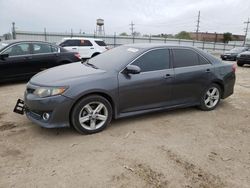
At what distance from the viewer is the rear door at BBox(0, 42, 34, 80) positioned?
23.8ft

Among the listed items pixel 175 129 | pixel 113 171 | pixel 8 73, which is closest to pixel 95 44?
pixel 8 73

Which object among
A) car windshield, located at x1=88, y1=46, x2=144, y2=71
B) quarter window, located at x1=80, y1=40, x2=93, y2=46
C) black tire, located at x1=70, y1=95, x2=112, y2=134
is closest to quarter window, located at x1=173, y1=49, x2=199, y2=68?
car windshield, located at x1=88, y1=46, x2=144, y2=71

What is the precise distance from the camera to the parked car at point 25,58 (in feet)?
23.9

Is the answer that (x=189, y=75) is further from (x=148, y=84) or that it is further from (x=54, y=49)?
(x=54, y=49)

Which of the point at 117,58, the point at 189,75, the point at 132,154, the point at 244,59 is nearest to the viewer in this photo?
the point at 132,154

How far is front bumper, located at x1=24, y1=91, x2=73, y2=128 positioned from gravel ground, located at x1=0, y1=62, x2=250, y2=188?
0.26 meters

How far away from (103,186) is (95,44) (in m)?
11.9

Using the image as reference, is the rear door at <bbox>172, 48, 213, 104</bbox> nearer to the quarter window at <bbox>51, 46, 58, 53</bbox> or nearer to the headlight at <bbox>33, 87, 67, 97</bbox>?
the headlight at <bbox>33, 87, 67, 97</bbox>

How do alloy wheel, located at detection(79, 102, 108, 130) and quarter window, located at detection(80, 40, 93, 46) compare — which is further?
quarter window, located at detection(80, 40, 93, 46)

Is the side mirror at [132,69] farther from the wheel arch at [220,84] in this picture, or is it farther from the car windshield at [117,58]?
the wheel arch at [220,84]

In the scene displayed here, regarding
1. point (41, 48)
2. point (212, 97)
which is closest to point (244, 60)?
point (212, 97)

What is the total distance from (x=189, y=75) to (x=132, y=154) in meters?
2.33

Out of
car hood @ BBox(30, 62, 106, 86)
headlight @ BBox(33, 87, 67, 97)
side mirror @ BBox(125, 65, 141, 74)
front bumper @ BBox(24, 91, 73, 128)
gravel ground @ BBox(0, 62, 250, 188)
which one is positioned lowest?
gravel ground @ BBox(0, 62, 250, 188)

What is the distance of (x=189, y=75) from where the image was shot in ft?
16.8
